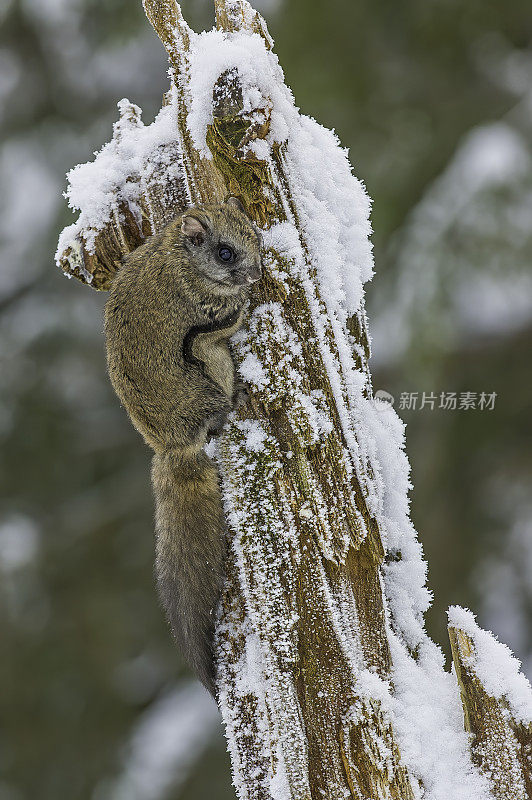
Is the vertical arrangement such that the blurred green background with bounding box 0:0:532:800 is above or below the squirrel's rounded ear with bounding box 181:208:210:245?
above

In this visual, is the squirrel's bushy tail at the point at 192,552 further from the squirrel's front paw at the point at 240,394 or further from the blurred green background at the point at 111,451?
the blurred green background at the point at 111,451

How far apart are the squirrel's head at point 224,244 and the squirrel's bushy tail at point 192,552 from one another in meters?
0.50

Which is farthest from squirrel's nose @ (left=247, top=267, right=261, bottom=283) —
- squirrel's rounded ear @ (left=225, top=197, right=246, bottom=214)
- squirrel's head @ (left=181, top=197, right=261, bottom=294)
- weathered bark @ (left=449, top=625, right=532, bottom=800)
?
weathered bark @ (left=449, top=625, right=532, bottom=800)

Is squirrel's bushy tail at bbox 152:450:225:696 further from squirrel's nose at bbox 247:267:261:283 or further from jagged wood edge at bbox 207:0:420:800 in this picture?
squirrel's nose at bbox 247:267:261:283

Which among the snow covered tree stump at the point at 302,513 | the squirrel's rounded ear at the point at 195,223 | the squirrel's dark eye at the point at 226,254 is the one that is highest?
the squirrel's rounded ear at the point at 195,223

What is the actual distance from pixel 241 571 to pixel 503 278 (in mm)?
3595

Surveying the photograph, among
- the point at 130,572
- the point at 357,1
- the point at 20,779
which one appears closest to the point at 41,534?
the point at 130,572

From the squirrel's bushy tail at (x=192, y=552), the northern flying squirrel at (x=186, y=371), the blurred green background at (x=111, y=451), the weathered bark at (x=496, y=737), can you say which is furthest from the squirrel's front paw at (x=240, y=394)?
the blurred green background at (x=111, y=451)

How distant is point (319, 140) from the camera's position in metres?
2.28

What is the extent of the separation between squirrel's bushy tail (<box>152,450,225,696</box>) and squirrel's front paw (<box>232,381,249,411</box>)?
0.66 feet

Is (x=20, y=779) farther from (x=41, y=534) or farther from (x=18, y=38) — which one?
(x=18, y=38)

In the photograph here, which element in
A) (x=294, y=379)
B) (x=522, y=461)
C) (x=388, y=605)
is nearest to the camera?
(x=294, y=379)

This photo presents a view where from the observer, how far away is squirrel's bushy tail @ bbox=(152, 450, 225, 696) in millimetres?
2061

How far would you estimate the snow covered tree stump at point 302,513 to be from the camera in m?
1.91
